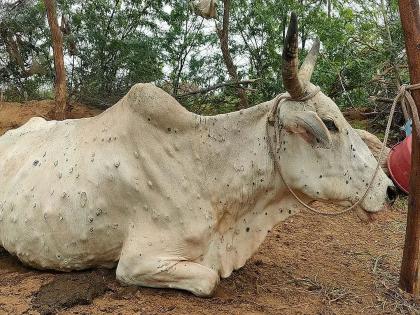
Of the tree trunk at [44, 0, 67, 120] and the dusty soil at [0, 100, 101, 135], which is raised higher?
the tree trunk at [44, 0, 67, 120]

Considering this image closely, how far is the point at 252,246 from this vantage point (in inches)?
134

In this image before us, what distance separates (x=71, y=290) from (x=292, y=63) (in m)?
1.71

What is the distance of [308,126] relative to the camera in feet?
10.4

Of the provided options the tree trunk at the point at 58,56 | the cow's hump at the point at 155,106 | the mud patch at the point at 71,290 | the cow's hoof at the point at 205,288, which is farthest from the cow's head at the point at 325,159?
the tree trunk at the point at 58,56

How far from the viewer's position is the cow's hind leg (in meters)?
3.08

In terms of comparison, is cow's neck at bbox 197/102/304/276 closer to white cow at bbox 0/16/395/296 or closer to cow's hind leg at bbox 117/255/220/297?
white cow at bbox 0/16/395/296

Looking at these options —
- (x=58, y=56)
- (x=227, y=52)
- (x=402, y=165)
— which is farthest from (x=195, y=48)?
(x=402, y=165)

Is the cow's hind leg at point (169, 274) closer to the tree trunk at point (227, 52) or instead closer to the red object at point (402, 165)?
the red object at point (402, 165)

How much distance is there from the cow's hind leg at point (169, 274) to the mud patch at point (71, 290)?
181 millimetres

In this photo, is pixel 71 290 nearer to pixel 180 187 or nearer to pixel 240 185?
pixel 180 187

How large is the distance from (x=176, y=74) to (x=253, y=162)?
578 centimetres

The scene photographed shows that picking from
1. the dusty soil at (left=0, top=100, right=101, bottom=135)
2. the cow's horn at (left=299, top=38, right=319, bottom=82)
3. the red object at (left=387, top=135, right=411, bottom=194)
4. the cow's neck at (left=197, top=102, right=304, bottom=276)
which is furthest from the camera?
the dusty soil at (left=0, top=100, right=101, bottom=135)

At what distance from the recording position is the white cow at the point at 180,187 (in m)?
3.18

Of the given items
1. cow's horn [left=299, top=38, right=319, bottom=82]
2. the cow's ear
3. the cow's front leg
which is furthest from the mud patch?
cow's horn [left=299, top=38, right=319, bottom=82]
